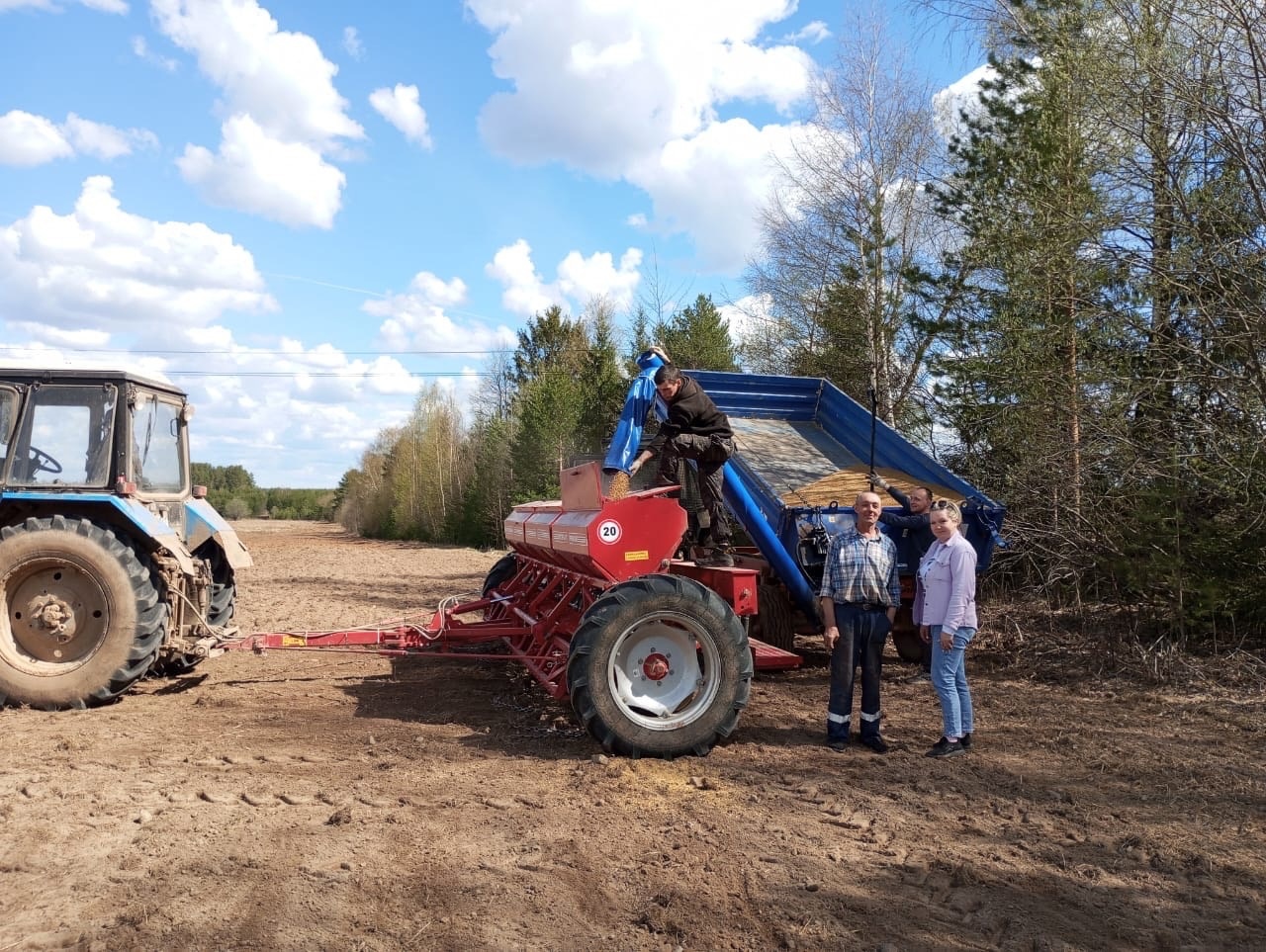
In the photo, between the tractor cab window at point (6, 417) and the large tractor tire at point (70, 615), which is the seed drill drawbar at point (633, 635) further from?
the tractor cab window at point (6, 417)

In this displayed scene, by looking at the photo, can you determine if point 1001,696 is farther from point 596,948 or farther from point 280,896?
point 280,896

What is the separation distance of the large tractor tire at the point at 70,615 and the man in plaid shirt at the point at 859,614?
4.45 meters

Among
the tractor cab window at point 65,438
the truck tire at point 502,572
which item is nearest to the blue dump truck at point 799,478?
the truck tire at point 502,572

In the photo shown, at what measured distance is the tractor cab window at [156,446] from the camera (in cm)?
671

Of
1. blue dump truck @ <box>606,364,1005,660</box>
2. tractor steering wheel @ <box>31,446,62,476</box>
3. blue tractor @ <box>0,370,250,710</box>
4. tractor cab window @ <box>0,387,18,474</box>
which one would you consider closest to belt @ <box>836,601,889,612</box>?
blue dump truck @ <box>606,364,1005,660</box>

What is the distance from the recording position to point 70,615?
6.09 m

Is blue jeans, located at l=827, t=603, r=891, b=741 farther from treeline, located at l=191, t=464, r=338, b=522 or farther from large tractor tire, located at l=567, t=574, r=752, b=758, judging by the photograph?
treeline, located at l=191, t=464, r=338, b=522

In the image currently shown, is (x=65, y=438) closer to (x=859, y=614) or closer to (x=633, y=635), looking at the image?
(x=633, y=635)

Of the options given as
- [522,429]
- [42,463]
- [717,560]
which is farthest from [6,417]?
[522,429]

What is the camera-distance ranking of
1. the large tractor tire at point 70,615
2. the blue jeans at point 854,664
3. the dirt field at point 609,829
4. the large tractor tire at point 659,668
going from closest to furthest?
the dirt field at point 609,829 < the large tractor tire at point 659,668 < the blue jeans at point 854,664 < the large tractor tire at point 70,615

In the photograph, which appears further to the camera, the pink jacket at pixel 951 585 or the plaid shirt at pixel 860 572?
the plaid shirt at pixel 860 572

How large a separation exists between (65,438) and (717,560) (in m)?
4.66

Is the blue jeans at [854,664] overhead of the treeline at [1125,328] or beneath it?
beneath

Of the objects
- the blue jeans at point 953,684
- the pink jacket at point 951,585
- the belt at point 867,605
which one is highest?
the pink jacket at point 951,585
